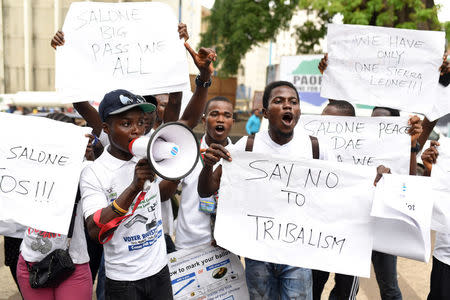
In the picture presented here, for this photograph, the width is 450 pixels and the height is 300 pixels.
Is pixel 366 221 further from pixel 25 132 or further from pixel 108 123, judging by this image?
pixel 25 132

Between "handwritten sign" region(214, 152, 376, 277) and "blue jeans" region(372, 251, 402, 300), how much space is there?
3.41 feet

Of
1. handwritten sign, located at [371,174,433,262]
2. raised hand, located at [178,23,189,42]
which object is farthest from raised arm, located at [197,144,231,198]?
raised hand, located at [178,23,189,42]

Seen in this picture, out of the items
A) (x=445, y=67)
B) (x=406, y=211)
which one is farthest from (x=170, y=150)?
(x=445, y=67)

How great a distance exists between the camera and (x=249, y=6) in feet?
56.3

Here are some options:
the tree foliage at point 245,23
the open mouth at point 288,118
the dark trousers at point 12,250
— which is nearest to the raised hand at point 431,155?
the open mouth at point 288,118

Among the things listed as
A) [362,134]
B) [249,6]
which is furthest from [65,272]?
[249,6]

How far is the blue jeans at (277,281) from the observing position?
272 cm

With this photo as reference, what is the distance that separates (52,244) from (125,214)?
2.56ft

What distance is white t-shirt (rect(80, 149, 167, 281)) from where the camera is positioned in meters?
2.27

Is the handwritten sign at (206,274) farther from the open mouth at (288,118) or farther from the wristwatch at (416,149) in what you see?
the wristwatch at (416,149)

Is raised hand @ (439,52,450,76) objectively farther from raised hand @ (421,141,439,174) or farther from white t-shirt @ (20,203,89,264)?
white t-shirt @ (20,203,89,264)

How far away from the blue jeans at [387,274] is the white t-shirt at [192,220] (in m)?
1.44

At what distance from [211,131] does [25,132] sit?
1366 millimetres

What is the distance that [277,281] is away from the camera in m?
2.87
